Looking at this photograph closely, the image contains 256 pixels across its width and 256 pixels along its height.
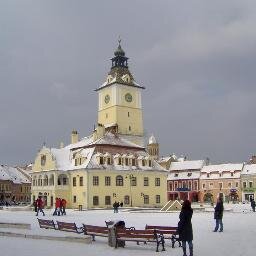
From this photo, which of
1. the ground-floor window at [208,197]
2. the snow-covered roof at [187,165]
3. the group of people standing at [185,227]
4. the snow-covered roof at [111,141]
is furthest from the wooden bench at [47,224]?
the snow-covered roof at [187,165]

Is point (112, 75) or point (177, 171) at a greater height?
point (112, 75)

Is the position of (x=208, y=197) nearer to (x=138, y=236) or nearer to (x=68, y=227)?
(x=68, y=227)

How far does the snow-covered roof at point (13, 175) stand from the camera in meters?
103

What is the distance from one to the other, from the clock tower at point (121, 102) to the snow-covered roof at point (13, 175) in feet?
80.4

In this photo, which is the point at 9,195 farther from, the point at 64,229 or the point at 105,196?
the point at 64,229

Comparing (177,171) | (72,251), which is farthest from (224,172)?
(72,251)

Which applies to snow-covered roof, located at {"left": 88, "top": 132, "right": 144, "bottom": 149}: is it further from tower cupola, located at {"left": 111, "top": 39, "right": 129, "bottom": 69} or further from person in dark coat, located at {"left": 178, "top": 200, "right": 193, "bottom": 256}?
person in dark coat, located at {"left": 178, "top": 200, "right": 193, "bottom": 256}

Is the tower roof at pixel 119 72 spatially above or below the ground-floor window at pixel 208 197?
above

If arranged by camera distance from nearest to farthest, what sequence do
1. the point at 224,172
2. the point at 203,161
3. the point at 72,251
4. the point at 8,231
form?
the point at 72,251 → the point at 8,231 → the point at 224,172 → the point at 203,161

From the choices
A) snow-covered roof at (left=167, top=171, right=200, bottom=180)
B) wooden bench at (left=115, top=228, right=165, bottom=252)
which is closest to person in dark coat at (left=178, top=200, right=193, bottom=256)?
wooden bench at (left=115, top=228, right=165, bottom=252)

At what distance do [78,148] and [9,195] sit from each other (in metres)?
40.4

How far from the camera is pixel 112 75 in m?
96.4

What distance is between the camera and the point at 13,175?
350 feet

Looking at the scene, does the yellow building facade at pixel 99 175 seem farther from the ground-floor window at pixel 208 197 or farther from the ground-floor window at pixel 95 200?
the ground-floor window at pixel 208 197
